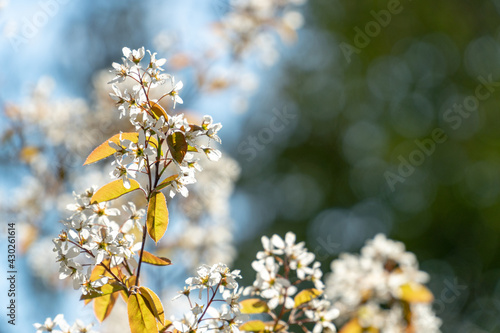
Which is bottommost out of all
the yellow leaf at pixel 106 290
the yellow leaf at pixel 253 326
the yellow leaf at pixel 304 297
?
the yellow leaf at pixel 253 326

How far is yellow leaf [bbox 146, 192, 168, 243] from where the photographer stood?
35.2 inches

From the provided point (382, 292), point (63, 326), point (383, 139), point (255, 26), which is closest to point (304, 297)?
point (63, 326)

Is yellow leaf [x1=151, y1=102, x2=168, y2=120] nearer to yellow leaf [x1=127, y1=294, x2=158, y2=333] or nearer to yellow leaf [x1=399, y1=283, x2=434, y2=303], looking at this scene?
yellow leaf [x1=127, y1=294, x2=158, y2=333]

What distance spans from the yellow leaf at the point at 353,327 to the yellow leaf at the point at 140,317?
0.83 meters

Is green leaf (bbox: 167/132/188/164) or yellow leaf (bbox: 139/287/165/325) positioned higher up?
green leaf (bbox: 167/132/188/164)

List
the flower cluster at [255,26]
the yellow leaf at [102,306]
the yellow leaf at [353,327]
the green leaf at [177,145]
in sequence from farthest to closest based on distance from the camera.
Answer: the flower cluster at [255,26] → the yellow leaf at [353,327] → the yellow leaf at [102,306] → the green leaf at [177,145]

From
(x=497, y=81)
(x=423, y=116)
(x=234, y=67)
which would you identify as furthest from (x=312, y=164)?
(x=234, y=67)

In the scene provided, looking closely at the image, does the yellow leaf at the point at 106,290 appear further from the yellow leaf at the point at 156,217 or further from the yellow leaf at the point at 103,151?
the yellow leaf at the point at 103,151

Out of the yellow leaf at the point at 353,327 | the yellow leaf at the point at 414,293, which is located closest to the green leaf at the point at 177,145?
the yellow leaf at the point at 353,327

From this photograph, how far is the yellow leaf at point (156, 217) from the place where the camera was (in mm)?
894

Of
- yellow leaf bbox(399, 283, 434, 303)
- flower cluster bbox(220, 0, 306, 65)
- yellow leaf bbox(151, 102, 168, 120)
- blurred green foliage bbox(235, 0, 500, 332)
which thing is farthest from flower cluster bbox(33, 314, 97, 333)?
blurred green foliage bbox(235, 0, 500, 332)

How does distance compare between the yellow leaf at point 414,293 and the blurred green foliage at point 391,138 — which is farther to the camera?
the blurred green foliage at point 391,138

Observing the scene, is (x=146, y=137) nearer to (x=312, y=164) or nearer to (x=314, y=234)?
(x=314, y=234)

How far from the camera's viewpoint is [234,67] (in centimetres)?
256
